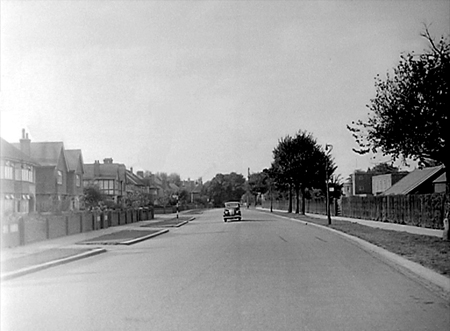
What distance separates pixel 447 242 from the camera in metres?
22.7

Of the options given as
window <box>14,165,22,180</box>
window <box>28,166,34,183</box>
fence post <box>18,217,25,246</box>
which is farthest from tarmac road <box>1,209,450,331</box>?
window <box>28,166,34,183</box>

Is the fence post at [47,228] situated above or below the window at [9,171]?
below

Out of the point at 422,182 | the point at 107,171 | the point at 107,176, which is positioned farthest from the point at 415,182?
the point at 107,171

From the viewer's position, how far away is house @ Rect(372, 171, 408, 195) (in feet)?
256

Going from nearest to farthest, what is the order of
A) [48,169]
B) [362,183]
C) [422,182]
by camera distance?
1. [48,169]
2. [422,182]
3. [362,183]

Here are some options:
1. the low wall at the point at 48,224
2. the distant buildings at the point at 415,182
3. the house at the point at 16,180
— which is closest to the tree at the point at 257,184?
the distant buildings at the point at 415,182

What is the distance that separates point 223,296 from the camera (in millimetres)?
11477

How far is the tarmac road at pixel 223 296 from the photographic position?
30.3 feet

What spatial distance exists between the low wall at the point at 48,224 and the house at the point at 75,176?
18.7 m

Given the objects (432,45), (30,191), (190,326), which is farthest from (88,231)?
(190,326)

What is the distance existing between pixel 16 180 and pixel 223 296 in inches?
1574

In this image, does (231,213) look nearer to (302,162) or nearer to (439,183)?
(302,162)

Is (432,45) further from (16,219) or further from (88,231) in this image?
(88,231)

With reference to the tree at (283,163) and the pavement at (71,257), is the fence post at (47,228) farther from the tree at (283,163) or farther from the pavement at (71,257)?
the tree at (283,163)
